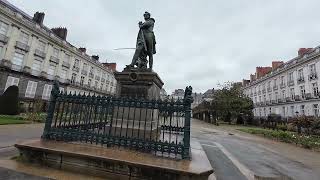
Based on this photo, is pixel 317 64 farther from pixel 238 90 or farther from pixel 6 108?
pixel 6 108

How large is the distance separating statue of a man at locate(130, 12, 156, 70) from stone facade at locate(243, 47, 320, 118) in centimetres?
3759

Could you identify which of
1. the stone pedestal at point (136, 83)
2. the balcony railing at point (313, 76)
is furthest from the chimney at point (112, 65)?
the stone pedestal at point (136, 83)

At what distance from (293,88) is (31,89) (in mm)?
49633

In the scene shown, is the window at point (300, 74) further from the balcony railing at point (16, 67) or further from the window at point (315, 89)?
the balcony railing at point (16, 67)

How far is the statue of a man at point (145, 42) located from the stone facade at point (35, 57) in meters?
31.0

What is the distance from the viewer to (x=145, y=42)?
7316mm

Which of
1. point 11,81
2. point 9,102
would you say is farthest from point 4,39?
point 9,102

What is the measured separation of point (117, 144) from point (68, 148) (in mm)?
1040

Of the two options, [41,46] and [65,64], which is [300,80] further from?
[41,46]

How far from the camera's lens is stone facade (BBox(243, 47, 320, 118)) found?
36.5m

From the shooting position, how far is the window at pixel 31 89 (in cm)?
3478

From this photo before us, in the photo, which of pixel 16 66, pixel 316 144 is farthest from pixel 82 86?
pixel 316 144

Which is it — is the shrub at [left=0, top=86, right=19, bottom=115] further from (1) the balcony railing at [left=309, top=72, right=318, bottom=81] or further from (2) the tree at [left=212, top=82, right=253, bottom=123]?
(1) the balcony railing at [left=309, top=72, right=318, bottom=81]

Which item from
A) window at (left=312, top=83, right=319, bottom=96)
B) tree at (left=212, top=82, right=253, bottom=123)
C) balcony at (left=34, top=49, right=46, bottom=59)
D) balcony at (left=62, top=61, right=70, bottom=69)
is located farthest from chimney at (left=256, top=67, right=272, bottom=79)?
balcony at (left=34, top=49, right=46, bottom=59)
